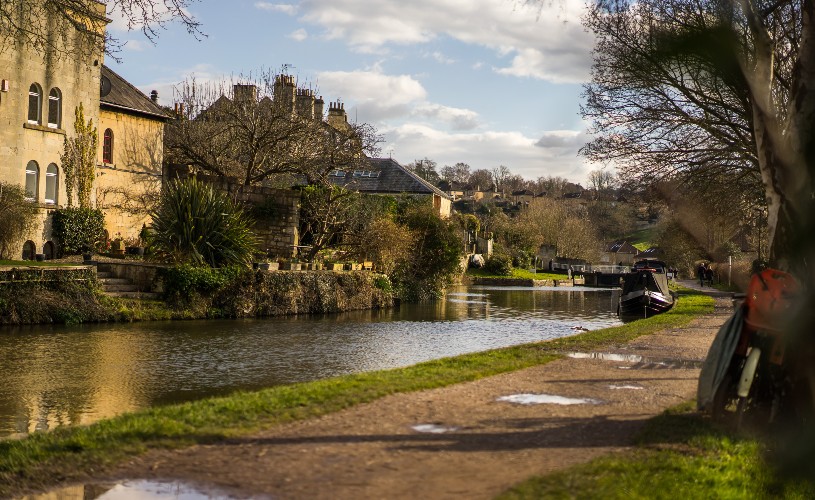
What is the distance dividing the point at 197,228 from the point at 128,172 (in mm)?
10241

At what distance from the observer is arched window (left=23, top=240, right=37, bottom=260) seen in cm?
2838

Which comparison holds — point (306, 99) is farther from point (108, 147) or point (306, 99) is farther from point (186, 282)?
point (186, 282)

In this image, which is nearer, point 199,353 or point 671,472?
point 671,472

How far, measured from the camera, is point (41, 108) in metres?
29.2

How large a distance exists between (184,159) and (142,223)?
5.68 meters

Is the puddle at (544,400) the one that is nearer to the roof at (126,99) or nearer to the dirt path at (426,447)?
the dirt path at (426,447)

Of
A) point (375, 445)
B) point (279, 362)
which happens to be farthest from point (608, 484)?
point (279, 362)

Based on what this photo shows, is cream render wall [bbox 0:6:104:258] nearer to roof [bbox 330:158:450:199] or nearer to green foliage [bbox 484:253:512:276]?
roof [bbox 330:158:450:199]

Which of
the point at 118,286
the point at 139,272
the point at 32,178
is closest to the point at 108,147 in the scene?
the point at 32,178

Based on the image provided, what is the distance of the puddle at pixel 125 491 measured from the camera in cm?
539

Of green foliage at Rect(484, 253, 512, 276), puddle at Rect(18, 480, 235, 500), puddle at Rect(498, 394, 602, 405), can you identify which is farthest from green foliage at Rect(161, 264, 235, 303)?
green foliage at Rect(484, 253, 512, 276)

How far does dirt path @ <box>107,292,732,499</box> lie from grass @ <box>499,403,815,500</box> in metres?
0.20

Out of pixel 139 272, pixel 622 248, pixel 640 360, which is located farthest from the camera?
pixel 622 248

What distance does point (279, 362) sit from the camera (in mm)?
16047
